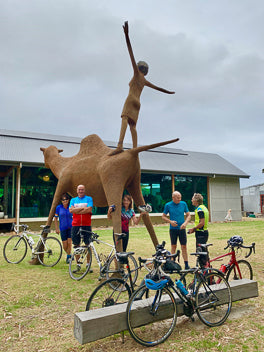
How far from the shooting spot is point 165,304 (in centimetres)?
325

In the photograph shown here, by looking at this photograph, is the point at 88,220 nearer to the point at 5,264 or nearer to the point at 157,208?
the point at 5,264

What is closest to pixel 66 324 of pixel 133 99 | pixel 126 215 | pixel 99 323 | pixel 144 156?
pixel 99 323

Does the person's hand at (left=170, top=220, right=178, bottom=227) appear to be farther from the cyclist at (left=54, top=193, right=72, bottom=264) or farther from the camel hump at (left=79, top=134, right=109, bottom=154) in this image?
the cyclist at (left=54, top=193, right=72, bottom=264)

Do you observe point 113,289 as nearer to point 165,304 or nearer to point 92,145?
point 165,304

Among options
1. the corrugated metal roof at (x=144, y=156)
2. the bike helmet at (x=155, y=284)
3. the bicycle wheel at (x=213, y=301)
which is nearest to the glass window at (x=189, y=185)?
the corrugated metal roof at (x=144, y=156)

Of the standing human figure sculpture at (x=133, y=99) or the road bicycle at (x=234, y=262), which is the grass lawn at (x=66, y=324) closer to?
the road bicycle at (x=234, y=262)

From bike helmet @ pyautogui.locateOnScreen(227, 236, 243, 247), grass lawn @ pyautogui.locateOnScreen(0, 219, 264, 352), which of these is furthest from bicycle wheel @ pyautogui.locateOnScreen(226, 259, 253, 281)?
bike helmet @ pyautogui.locateOnScreen(227, 236, 243, 247)

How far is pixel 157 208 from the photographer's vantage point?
1928cm

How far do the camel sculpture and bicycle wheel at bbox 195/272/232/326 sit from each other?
2.21 metres

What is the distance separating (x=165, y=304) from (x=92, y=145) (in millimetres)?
4417

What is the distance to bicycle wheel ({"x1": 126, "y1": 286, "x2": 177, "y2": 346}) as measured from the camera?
3.04 meters

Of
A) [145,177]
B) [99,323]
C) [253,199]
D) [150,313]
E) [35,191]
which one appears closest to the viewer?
[99,323]

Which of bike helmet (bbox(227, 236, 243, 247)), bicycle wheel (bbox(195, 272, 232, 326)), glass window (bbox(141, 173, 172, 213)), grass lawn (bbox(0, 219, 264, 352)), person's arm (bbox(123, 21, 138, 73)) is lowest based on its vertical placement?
grass lawn (bbox(0, 219, 264, 352))

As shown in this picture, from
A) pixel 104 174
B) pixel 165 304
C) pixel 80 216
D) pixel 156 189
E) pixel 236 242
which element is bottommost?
pixel 165 304
